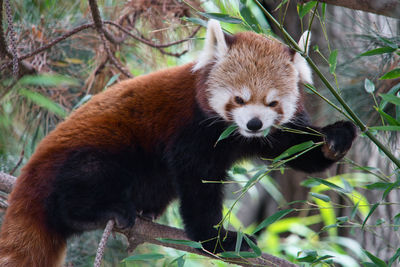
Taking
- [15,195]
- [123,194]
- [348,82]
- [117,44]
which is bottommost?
[123,194]

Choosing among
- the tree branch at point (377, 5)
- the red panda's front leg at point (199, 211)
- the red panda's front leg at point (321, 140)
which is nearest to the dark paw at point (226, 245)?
the red panda's front leg at point (199, 211)

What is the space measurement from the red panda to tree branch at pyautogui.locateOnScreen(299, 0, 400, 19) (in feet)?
1.44

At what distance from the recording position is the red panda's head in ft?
7.19

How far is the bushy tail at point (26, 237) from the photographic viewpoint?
2252mm

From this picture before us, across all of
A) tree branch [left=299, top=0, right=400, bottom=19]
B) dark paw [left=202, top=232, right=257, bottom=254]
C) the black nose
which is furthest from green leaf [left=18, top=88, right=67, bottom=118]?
tree branch [left=299, top=0, right=400, bottom=19]

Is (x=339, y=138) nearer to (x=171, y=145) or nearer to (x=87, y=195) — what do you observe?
(x=171, y=145)

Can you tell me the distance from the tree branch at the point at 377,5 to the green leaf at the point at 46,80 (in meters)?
2.22

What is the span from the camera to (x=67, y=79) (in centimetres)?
345

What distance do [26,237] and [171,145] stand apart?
2.85ft

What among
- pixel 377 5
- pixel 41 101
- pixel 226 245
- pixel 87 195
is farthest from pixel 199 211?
pixel 41 101

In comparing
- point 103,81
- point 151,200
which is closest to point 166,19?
point 103,81

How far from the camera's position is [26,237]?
2.28 metres

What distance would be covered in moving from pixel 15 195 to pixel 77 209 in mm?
337

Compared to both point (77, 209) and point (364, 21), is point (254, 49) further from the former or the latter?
point (77, 209)
